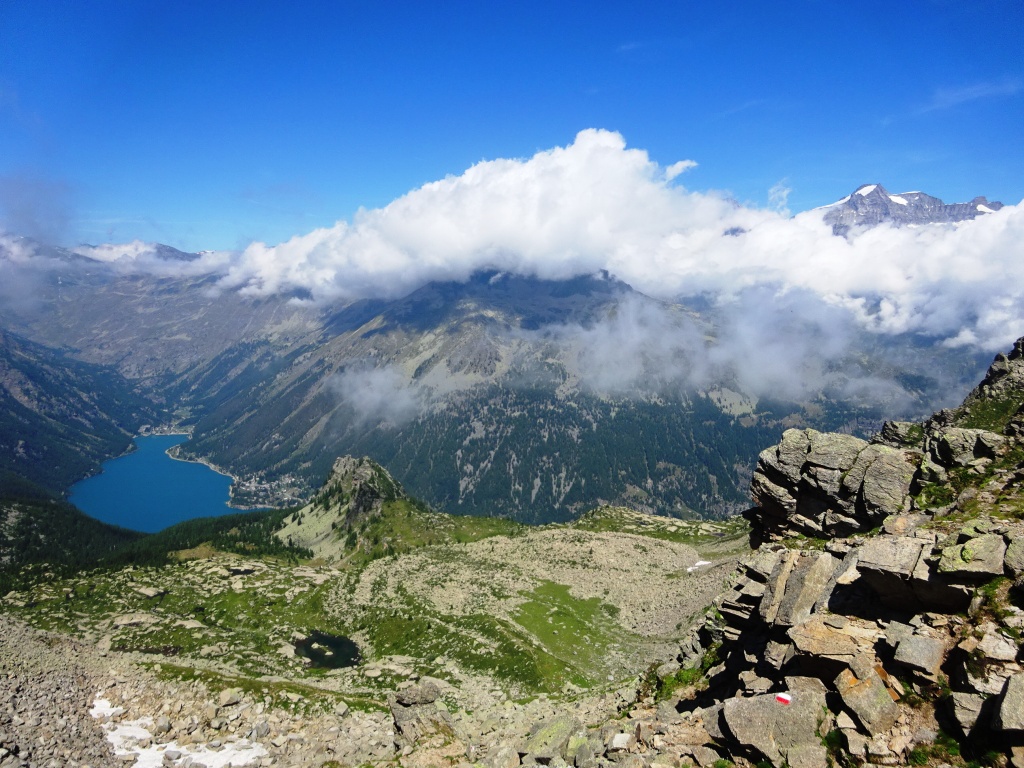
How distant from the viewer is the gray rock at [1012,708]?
44.2ft

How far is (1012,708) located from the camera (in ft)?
44.9

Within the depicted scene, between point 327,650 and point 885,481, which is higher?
point 885,481

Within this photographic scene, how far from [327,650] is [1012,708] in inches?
3181

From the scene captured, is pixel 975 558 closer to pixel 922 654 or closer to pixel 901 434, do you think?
pixel 922 654

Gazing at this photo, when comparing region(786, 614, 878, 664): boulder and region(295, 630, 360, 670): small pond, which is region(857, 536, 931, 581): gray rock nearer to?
region(786, 614, 878, 664): boulder

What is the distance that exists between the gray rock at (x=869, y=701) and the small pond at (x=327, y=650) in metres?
67.2

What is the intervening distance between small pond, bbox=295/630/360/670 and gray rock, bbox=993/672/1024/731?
2823 inches

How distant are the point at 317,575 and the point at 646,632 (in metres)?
70.1

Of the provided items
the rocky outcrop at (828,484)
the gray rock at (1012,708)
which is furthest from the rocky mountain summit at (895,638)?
the rocky outcrop at (828,484)

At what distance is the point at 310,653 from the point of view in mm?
75938

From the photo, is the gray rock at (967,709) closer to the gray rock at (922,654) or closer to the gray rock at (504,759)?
the gray rock at (922,654)

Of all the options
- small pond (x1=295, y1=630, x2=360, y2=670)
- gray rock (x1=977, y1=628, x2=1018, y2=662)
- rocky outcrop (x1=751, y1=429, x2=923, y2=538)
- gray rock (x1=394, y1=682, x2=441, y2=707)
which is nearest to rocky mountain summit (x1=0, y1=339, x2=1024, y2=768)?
gray rock (x1=977, y1=628, x2=1018, y2=662)

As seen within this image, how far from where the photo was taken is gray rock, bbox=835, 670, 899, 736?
16469mm

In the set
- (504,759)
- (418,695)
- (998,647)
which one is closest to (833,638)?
(998,647)
